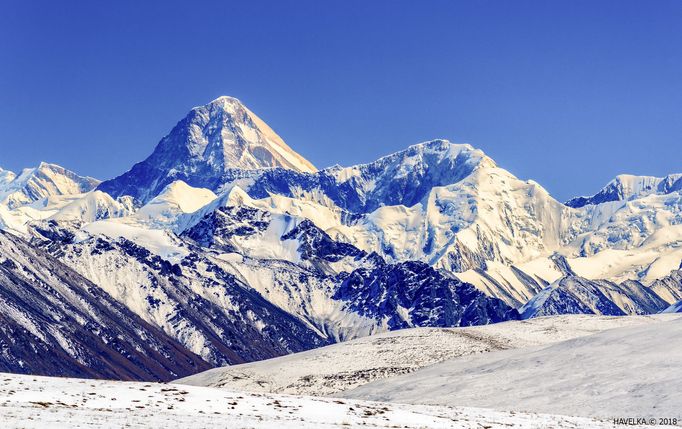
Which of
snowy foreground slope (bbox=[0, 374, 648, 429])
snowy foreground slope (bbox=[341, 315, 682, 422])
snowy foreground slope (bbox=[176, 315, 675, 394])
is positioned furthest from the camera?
snowy foreground slope (bbox=[176, 315, 675, 394])

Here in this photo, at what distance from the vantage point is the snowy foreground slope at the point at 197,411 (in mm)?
70750

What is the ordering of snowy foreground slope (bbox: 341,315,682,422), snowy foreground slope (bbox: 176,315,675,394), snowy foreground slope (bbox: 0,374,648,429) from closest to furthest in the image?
snowy foreground slope (bbox: 0,374,648,429), snowy foreground slope (bbox: 341,315,682,422), snowy foreground slope (bbox: 176,315,675,394)

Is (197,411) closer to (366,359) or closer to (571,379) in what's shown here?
(571,379)

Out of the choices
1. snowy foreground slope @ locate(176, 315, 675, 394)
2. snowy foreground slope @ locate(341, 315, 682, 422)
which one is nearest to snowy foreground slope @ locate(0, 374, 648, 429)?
snowy foreground slope @ locate(341, 315, 682, 422)

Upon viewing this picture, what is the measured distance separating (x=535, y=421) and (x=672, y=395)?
2496cm

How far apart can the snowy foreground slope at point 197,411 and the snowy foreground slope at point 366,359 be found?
2407 inches

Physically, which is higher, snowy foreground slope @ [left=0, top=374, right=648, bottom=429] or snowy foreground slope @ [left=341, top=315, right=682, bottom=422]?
snowy foreground slope @ [left=341, top=315, right=682, bottom=422]

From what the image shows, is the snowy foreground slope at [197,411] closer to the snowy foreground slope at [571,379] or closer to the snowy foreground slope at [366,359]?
the snowy foreground slope at [571,379]

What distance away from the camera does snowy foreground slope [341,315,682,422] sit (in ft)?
358

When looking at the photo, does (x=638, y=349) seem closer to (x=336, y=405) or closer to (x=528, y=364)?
(x=528, y=364)

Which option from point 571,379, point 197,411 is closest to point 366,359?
point 571,379

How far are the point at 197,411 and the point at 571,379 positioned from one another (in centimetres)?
5357

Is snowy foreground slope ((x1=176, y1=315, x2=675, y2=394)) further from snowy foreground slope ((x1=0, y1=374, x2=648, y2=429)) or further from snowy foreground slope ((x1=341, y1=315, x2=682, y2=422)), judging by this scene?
snowy foreground slope ((x1=0, y1=374, x2=648, y2=429))

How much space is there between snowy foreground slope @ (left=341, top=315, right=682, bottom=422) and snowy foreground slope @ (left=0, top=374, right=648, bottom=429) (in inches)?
813
